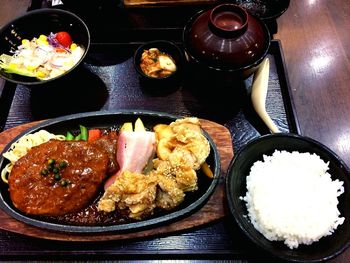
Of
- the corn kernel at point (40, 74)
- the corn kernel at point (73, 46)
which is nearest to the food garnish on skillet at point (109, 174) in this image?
the corn kernel at point (40, 74)

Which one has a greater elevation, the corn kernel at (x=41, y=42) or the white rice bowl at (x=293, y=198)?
the corn kernel at (x=41, y=42)

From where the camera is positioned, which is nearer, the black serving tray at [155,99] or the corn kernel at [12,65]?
the black serving tray at [155,99]

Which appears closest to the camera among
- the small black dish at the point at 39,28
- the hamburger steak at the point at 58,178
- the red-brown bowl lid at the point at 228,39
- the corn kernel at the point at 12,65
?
the hamburger steak at the point at 58,178

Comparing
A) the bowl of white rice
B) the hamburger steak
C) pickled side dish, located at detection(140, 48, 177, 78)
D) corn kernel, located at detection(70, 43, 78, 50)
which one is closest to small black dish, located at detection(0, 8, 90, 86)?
corn kernel, located at detection(70, 43, 78, 50)

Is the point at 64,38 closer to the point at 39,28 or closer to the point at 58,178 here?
the point at 39,28

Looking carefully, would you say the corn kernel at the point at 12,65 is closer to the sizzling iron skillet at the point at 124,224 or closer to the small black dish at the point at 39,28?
the small black dish at the point at 39,28

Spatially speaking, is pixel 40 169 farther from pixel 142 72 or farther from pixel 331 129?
pixel 331 129

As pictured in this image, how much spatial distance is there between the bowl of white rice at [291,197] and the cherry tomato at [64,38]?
6.88 ft

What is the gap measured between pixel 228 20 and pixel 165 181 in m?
1.36

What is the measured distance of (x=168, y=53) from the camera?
332 cm

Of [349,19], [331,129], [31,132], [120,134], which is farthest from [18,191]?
[349,19]

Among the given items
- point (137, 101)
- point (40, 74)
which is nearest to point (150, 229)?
point (137, 101)

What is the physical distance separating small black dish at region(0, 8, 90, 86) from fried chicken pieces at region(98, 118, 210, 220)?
4.49 ft

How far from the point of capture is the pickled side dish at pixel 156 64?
125 inches
